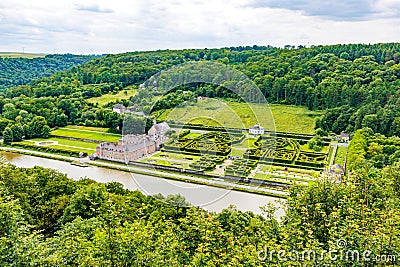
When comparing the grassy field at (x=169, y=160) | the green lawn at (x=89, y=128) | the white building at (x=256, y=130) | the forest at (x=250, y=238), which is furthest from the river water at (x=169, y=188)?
the green lawn at (x=89, y=128)

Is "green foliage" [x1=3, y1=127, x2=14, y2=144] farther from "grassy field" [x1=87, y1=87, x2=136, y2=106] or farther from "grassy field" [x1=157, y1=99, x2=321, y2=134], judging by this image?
"grassy field" [x1=157, y1=99, x2=321, y2=134]

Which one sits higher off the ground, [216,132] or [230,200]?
[216,132]

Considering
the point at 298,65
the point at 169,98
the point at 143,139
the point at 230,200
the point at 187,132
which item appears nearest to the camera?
the point at 169,98

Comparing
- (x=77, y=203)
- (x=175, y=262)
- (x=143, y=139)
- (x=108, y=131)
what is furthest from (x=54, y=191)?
(x=108, y=131)

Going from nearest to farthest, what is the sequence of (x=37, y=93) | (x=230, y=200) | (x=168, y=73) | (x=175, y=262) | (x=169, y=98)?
(x=175, y=262)
(x=168, y=73)
(x=169, y=98)
(x=230, y=200)
(x=37, y=93)

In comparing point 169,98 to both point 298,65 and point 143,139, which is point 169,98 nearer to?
point 143,139

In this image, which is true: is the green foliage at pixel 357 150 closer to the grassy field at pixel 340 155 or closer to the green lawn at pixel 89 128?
the grassy field at pixel 340 155

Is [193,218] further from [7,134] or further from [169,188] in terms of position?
[7,134]

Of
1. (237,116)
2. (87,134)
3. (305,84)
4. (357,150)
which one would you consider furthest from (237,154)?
(305,84)
